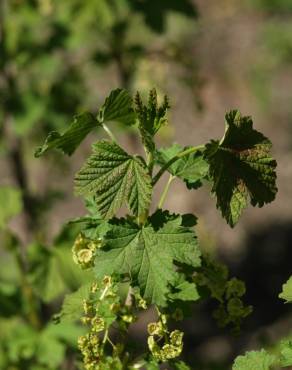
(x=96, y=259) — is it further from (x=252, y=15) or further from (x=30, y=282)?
(x=252, y=15)

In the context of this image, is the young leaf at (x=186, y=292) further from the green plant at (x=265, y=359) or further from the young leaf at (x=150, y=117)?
the young leaf at (x=150, y=117)

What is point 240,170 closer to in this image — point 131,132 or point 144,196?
point 144,196

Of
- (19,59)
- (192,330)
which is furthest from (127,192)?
(192,330)

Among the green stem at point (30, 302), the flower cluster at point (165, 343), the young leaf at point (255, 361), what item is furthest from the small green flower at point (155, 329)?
the green stem at point (30, 302)

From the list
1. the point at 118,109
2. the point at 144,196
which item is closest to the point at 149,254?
the point at 144,196

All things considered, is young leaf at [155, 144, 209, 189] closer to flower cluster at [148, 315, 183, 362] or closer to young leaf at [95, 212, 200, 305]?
young leaf at [95, 212, 200, 305]

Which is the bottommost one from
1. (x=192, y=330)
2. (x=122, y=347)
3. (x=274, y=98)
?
(x=122, y=347)

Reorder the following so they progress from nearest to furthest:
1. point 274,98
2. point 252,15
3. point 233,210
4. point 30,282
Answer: point 233,210
point 30,282
point 274,98
point 252,15
